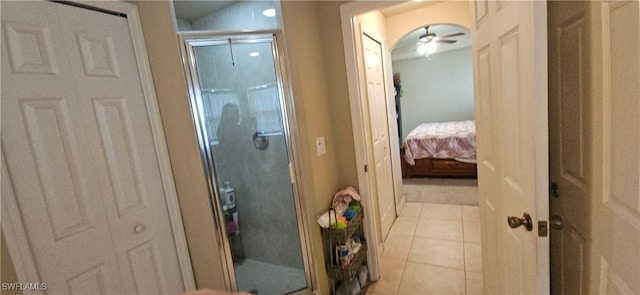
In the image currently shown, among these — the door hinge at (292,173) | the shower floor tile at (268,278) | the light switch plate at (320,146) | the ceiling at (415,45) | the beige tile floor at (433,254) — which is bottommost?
the beige tile floor at (433,254)

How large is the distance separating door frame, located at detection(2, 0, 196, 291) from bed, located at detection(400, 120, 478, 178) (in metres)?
3.64

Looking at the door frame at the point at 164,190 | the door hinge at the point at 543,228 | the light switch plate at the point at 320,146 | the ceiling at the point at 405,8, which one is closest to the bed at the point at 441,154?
the ceiling at the point at 405,8

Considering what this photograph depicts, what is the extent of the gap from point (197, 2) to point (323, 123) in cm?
111

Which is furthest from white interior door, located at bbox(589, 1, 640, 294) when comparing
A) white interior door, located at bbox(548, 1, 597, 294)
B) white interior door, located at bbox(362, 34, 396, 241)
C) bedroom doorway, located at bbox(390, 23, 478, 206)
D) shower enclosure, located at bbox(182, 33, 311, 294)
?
bedroom doorway, located at bbox(390, 23, 478, 206)

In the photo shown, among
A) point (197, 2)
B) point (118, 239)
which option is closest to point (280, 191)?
point (118, 239)

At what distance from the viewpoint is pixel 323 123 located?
5.98 ft

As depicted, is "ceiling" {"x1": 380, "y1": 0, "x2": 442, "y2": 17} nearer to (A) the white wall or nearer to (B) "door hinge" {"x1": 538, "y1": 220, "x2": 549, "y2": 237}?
(B) "door hinge" {"x1": 538, "y1": 220, "x2": 549, "y2": 237}

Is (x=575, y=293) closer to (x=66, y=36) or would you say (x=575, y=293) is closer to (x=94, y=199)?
(x=94, y=199)

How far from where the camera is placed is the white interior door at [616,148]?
0.67m

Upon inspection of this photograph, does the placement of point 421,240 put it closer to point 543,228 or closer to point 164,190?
point 543,228

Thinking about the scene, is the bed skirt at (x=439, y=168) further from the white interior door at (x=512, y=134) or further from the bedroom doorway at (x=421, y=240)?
the white interior door at (x=512, y=134)

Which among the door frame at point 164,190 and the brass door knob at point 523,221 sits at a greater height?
the door frame at point 164,190

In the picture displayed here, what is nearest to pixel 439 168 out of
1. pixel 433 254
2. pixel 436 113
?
pixel 433 254

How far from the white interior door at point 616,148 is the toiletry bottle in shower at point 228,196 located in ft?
6.10
